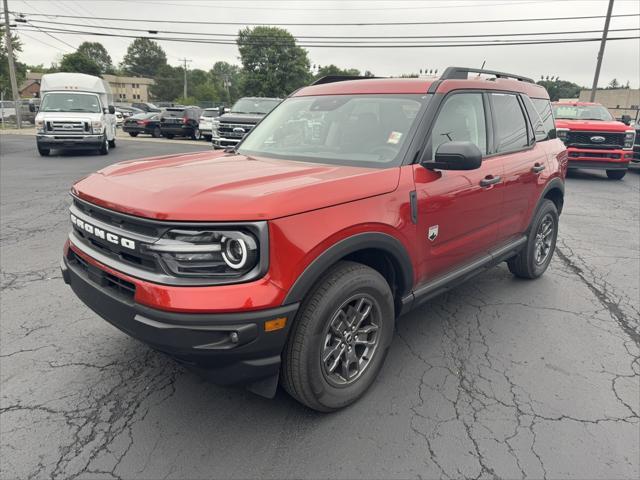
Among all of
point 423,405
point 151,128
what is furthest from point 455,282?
point 151,128

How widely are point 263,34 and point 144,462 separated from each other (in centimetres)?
7083

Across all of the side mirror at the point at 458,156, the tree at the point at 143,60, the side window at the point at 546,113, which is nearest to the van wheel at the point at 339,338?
the side mirror at the point at 458,156

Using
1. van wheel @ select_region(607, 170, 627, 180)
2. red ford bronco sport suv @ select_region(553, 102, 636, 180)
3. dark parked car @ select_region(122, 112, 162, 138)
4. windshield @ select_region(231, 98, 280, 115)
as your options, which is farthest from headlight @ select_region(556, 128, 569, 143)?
dark parked car @ select_region(122, 112, 162, 138)

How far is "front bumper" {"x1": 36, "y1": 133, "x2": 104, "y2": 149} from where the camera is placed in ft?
47.1

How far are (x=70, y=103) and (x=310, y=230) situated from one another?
1587 cm

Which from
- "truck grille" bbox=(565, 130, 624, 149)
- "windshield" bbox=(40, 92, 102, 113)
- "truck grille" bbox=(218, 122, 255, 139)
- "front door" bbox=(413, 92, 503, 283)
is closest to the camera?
"front door" bbox=(413, 92, 503, 283)

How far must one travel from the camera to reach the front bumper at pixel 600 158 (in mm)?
11859

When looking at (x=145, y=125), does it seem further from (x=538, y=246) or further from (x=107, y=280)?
(x=107, y=280)

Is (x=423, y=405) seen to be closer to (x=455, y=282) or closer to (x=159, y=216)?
(x=455, y=282)

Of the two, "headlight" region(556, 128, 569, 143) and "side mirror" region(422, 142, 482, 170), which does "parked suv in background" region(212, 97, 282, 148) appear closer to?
"headlight" region(556, 128, 569, 143)

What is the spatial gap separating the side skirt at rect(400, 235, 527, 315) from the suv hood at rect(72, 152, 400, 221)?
2.61 ft

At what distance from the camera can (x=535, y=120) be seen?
174 inches

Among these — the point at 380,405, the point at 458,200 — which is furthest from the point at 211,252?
the point at 458,200

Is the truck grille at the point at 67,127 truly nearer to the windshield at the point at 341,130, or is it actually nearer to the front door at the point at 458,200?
the windshield at the point at 341,130
